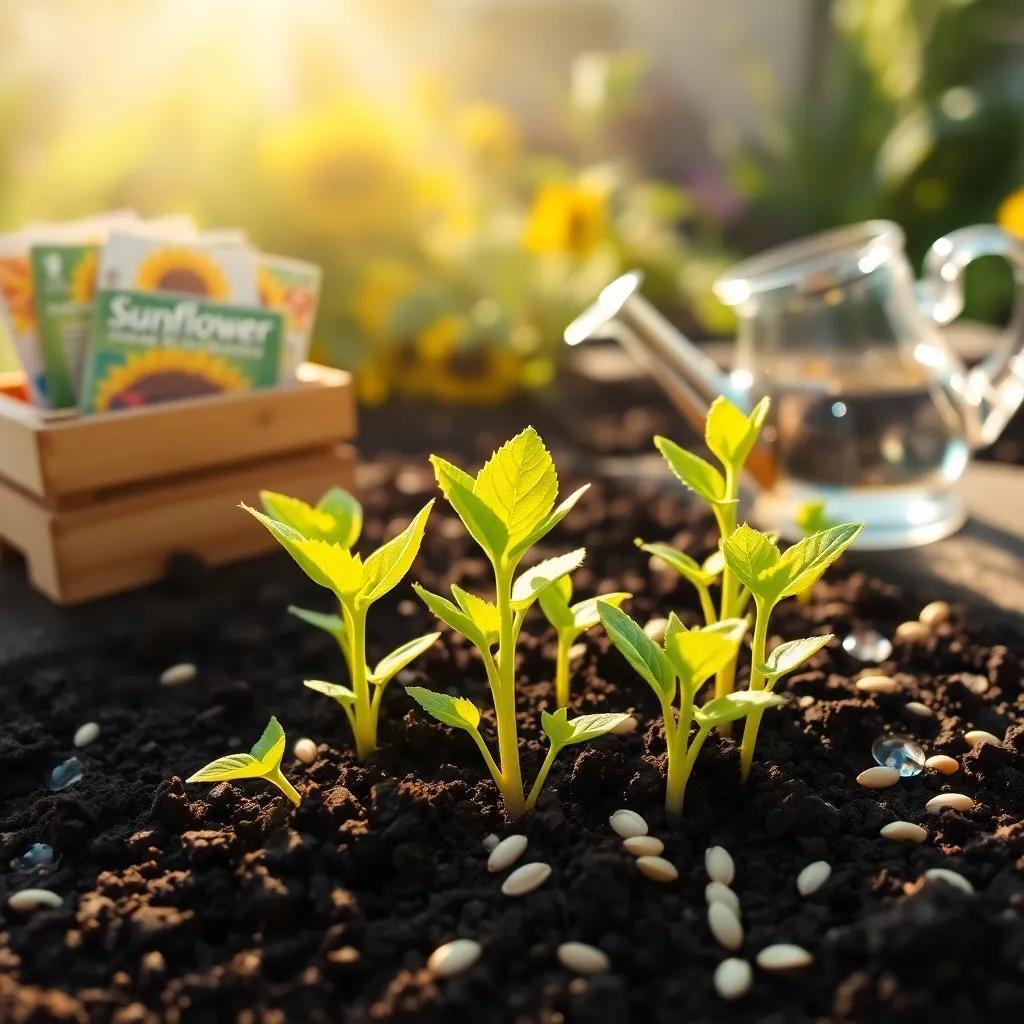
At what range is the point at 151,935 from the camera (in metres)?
0.78

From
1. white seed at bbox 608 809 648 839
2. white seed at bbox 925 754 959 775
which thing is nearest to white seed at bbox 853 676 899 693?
white seed at bbox 925 754 959 775

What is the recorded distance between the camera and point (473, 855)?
88 cm

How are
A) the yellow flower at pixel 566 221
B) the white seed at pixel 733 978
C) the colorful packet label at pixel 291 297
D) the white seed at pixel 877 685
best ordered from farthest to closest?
the yellow flower at pixel 566 221 < the colorful packet label at pixel 291 297 < the white seed at pixel 877 685 < the white seed at pixel 733 978

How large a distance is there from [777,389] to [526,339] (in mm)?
952

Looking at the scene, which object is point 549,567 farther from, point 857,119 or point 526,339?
point 857,119

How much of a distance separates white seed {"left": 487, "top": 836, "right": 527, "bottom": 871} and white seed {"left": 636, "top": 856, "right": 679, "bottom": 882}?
9 cm

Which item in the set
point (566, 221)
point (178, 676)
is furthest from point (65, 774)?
point (566, 221)

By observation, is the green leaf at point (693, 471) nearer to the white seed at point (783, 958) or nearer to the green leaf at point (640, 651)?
the green leaf at point (640, 651)

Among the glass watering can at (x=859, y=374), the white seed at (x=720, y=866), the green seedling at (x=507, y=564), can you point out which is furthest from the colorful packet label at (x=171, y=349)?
the white seed at (x=720, y=866)

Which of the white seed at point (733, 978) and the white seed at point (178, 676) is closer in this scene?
the white seed at point (733, 978)

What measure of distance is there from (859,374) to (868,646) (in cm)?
41

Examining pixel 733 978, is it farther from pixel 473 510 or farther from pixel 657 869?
pixel 473 510

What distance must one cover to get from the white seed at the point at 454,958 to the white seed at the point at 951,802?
40cm

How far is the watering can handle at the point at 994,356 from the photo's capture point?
1388mm
